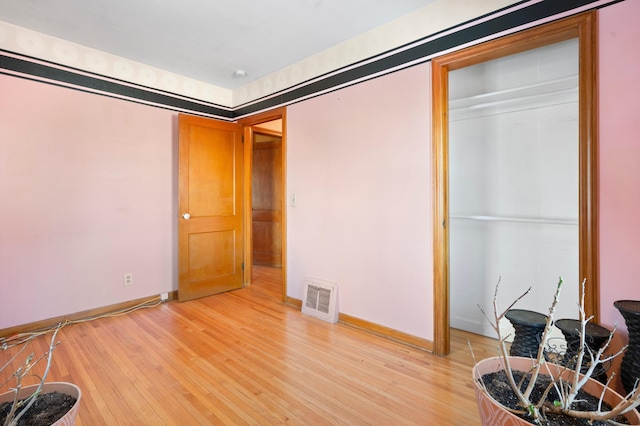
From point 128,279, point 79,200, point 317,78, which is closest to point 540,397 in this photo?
point 317,78

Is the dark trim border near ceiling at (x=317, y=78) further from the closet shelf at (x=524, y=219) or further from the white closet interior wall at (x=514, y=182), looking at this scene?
the closet shelf at (x=524, y=219)

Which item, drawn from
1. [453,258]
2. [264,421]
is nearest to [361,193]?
[453,258]

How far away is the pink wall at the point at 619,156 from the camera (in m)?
1.70

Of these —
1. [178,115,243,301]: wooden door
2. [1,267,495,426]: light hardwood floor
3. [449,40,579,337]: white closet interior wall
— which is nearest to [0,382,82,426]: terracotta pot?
[1,267,495,426]: light hardwood floor

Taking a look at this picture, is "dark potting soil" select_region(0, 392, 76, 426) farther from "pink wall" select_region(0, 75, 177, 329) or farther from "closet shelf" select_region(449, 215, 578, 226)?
"closet shelf" select_region(449, 215, 578, 226)

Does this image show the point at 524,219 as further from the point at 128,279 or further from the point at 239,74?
the point at 128,279

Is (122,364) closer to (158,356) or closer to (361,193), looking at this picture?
(158,356)

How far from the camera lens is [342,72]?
3059 mm

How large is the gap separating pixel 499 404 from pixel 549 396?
0.32 metres

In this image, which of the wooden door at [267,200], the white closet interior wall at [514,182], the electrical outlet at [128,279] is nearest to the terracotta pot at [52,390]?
the electrical outlet at [128,279]

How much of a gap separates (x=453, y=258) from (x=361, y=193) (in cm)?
103

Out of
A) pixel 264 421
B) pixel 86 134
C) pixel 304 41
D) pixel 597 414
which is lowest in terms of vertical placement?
pixel 264 421

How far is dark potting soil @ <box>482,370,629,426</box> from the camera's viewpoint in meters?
1.02

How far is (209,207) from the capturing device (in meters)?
3.95
